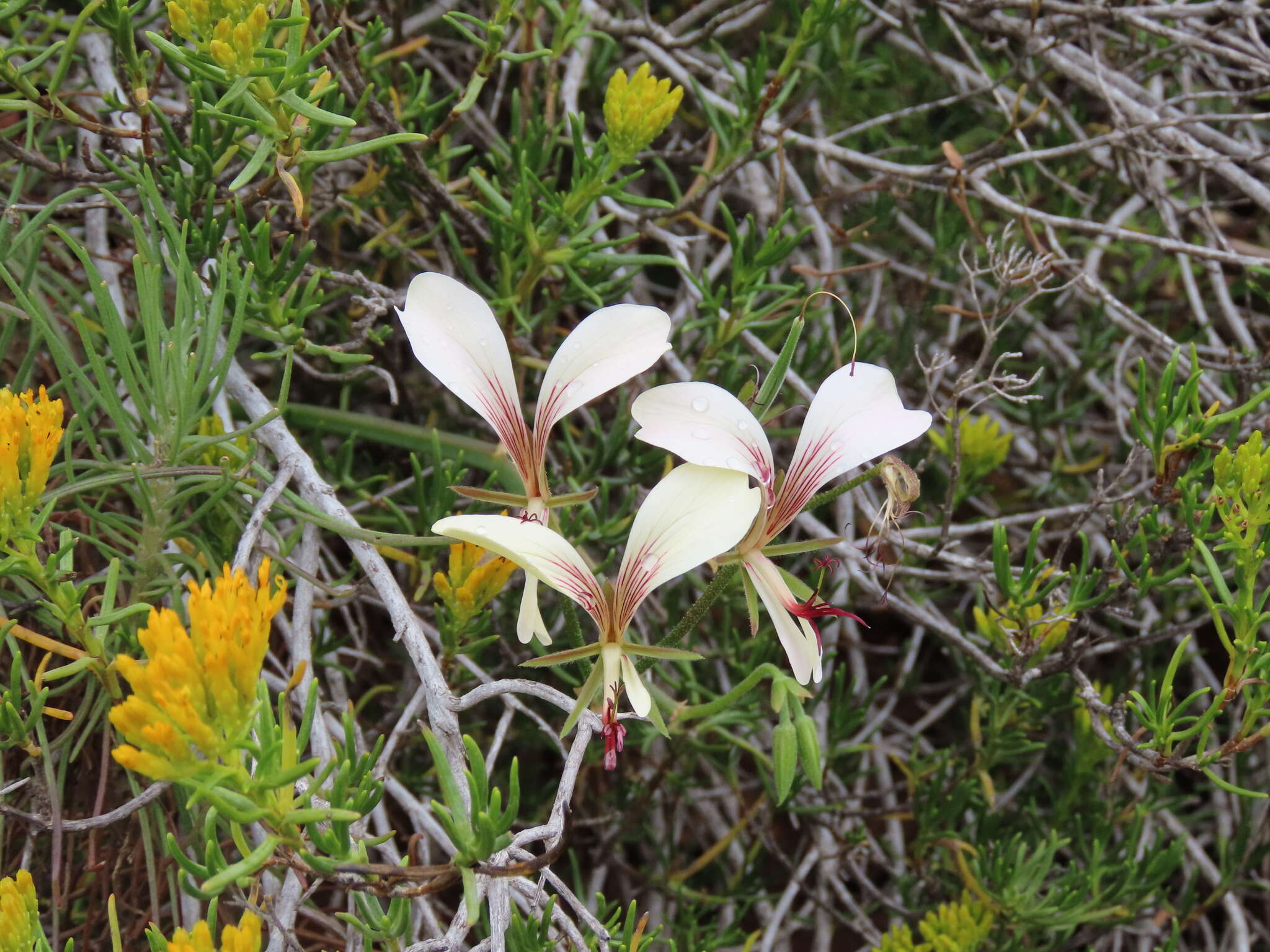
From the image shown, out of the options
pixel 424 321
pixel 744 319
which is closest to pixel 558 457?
pixel 744 319

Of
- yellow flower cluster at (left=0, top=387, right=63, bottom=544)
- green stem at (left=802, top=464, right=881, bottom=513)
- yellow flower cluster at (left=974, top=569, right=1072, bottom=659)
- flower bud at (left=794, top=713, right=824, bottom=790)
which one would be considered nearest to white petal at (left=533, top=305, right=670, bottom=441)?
green stem at (left=802, top=464, right=881, bottom=513)

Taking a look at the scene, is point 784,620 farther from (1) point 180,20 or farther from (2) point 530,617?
(1) point 180,20

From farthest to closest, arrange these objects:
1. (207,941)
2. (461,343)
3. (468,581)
Answer: (468,581) < (461,343) < (207,941)

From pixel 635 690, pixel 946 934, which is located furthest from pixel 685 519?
pixel 946 934

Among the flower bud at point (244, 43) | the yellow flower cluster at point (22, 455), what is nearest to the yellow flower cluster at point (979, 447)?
the flower bud at point (244, 43)

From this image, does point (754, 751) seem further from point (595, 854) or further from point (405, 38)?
point (405, 38)

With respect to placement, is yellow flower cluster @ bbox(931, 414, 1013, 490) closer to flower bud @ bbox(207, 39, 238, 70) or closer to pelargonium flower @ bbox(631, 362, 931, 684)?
pelargonium flower @ bbox(631, 362, 931, 684)
